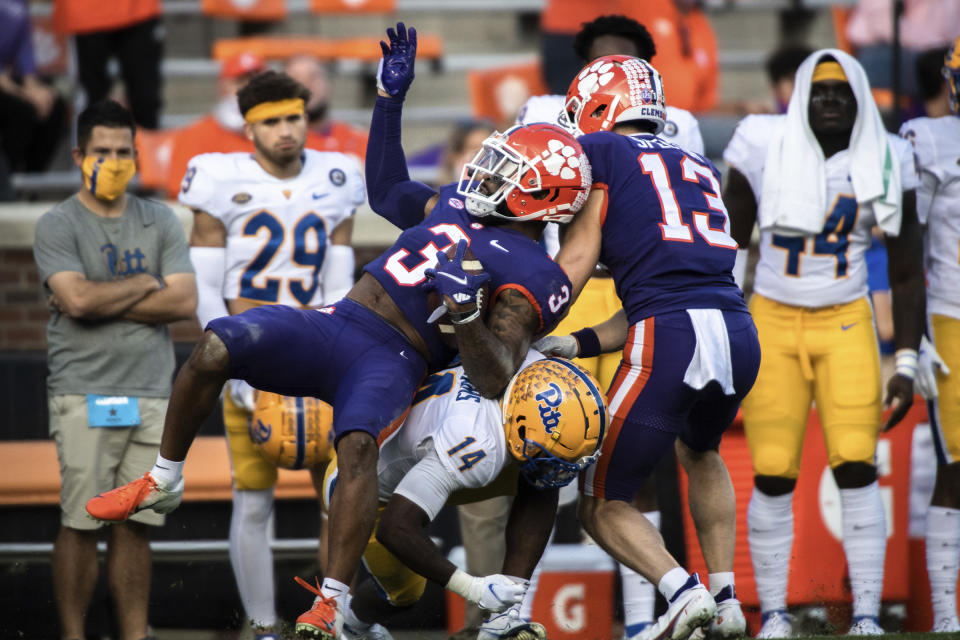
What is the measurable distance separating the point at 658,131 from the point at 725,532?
1455 millimetres

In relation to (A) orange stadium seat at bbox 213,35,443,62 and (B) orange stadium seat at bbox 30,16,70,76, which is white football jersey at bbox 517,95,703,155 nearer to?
(A) orange stadium seat at bbox 213,35,443,62

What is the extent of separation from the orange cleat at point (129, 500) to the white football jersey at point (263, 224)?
1.51 metres

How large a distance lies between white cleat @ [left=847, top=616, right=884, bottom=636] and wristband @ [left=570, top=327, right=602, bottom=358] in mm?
1561

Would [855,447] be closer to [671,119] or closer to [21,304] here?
[671,119]

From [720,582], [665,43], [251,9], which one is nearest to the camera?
[720,582]

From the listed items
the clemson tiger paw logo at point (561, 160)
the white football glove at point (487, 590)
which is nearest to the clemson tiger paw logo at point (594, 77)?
the clemson tiger paw logo at point (561, 160)

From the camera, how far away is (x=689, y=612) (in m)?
4.18

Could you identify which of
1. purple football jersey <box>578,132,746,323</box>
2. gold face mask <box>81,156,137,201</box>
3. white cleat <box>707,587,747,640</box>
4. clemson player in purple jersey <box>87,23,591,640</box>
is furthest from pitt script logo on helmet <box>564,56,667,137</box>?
gold face mask <box>81,156,137,201</box>

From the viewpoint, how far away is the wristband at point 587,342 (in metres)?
4.89

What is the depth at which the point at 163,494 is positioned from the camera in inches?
179

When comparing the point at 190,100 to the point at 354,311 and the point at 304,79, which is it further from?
the point at 354,311

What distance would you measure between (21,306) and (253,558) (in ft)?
8.91

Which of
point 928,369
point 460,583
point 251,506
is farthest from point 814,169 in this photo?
point 251,506

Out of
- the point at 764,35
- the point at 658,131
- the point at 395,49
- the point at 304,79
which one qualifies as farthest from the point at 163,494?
the point at 764,35
